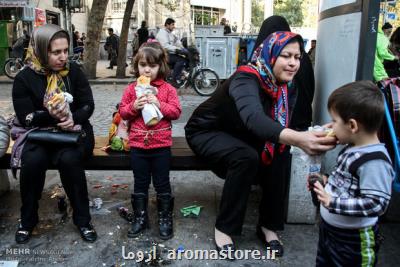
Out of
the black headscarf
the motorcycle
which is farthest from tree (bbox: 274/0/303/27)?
the black headscarf

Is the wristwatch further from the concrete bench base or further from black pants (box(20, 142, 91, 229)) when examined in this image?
the concrete bench base

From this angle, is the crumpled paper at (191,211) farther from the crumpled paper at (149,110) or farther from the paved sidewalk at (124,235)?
the crumpled paper at (149,110)

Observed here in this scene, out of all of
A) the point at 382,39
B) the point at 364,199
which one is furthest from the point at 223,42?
the point at 364,199

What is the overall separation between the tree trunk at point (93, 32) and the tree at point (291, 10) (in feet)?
131

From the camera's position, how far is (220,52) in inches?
451

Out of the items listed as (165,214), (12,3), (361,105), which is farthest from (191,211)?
(12,3)

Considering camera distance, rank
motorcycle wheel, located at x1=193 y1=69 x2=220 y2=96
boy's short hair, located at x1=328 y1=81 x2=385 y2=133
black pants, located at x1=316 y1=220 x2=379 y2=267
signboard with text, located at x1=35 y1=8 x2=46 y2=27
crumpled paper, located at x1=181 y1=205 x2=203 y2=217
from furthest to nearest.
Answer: signboard with text, located at x1=35 y1=8 x2=46 y2=27, motorcycle wheel, located at x1=193 y1=69 x2=220 y2=96, crumpled paper, located at x1=181 y1=205 x2=203 y2=217, black pants, located at x1=316 y1=220 x2=379 y2=267, boy's short hair, located at x1=328 y1=81 x2=385 y2=133

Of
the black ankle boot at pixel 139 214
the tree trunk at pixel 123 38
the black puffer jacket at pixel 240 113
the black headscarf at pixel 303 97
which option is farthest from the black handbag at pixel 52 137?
the tree trunk at pixel 123 38

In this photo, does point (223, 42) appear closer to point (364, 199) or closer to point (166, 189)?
point (166, 189)

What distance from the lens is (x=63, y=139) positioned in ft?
9.56

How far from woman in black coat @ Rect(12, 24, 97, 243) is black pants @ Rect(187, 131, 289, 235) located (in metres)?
0.91

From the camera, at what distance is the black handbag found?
2.90 m

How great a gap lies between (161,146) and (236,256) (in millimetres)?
944

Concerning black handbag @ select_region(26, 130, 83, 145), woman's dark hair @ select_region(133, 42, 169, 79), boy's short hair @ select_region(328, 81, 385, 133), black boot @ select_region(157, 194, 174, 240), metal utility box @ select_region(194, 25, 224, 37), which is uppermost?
metal utility box @ select_region(194, 25, 224, 37)
